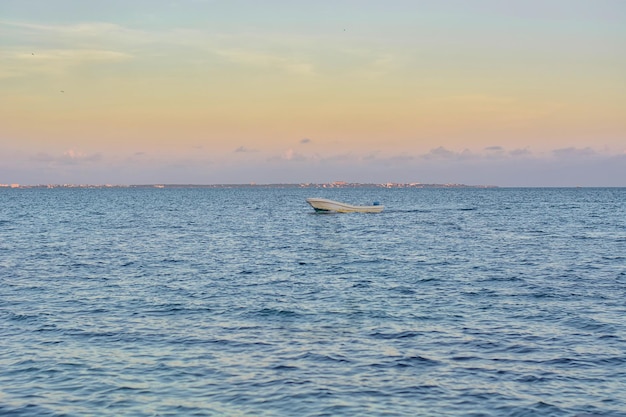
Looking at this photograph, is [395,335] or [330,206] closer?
[395,335]

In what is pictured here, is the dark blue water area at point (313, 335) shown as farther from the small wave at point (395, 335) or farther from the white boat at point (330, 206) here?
the white boat at point (330, 206)

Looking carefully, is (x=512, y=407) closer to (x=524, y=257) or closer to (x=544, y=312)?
(x=544, y=312)

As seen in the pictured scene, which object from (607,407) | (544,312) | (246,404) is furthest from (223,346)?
(544,312)

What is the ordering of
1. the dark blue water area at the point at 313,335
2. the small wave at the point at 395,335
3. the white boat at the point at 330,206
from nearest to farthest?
the dark blue water area at the point at 313,335 → the small wave at the point at 395,335 → the white boat at the point at 330,206

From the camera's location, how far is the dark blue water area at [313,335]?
19.6 meters

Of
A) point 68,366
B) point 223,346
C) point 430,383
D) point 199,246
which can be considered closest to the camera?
point 430,383

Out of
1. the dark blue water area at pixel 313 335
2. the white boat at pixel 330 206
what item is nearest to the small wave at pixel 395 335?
the dark blue water area at pixel 313 335

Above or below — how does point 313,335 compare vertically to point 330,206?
below

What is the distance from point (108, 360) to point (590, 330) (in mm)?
17994

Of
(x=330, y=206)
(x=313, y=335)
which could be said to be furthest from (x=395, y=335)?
(x=330, y=206)

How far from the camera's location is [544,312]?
3183cm

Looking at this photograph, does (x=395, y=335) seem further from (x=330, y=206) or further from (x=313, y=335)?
(x=330, y=206)

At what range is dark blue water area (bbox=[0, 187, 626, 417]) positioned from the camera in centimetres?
1956

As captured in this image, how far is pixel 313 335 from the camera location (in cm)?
2712
